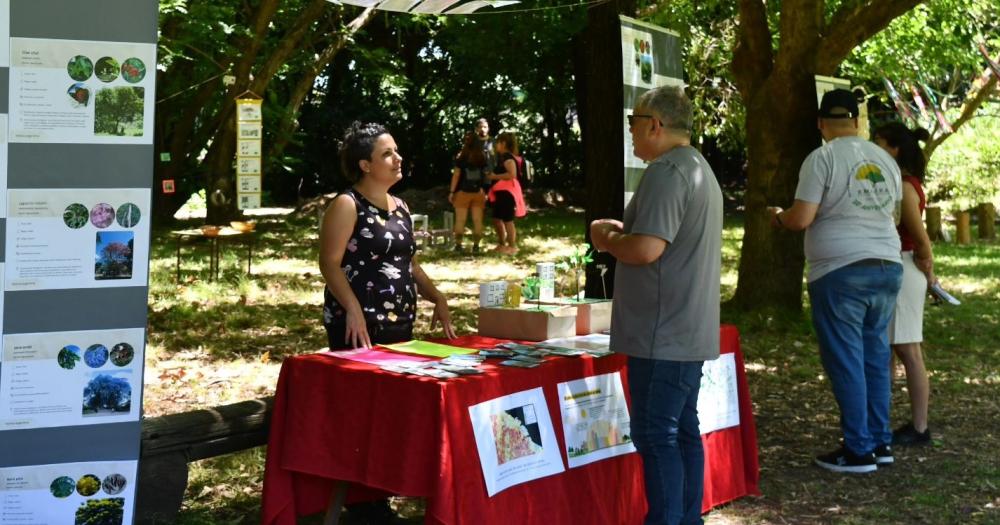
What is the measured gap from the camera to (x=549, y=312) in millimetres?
4941

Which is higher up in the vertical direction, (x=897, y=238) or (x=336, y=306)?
(x=897, y=238)

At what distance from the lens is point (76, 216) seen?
4059 millimetres

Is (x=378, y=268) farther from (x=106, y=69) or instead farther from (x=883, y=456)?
(x=883, y=456)

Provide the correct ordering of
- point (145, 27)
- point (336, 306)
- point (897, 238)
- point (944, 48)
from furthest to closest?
point (944, 48) < point (897, 238) < point (336, 306) < point (145, 27)

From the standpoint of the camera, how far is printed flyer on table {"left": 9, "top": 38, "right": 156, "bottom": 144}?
391cm

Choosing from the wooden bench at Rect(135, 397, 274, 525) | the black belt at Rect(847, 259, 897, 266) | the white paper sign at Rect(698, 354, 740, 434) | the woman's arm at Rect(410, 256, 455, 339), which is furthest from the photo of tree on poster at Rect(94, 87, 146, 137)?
the black belt at Rect(847, 259, 897, 266)

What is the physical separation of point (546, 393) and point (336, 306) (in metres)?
0.97

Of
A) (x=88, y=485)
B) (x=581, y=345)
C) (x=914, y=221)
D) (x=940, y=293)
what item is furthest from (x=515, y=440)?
(x=940, y=293)

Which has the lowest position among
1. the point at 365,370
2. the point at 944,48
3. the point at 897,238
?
the point at 365,370

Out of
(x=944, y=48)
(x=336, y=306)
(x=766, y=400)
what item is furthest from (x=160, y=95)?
(x=336, y=306)

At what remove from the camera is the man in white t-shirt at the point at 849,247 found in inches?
220

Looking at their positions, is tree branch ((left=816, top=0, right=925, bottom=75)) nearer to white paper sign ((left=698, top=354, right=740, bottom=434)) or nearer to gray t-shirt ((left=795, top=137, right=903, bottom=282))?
gray t-shirt ((left=795, top=137, right=903, bottom=282))

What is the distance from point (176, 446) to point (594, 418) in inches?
66.6

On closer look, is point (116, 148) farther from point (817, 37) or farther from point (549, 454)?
point (817, 37)
